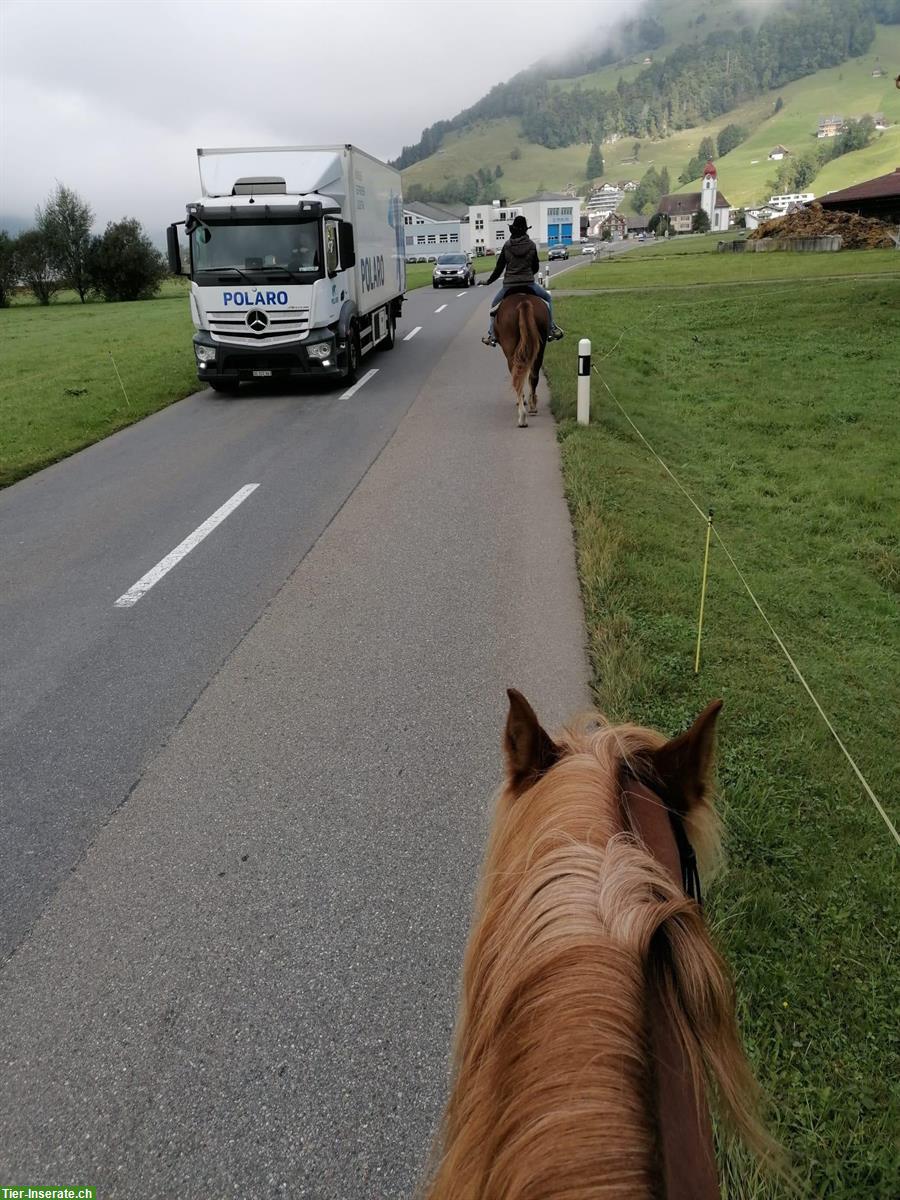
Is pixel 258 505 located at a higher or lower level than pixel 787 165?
lower

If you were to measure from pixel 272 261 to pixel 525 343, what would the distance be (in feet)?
16.8

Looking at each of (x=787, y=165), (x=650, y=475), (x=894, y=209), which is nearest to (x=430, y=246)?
(x=894, y=209)

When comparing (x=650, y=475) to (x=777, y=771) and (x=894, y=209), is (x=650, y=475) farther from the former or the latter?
(x=894, y=209)

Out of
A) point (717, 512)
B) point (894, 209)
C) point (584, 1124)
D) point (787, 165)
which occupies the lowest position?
point (717, 512)

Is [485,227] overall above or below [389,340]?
above

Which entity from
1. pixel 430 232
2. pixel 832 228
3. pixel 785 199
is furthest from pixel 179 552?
pixel 785 199

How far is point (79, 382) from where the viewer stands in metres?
18.8

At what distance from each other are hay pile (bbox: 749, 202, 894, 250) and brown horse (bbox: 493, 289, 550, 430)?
46125 millimetres

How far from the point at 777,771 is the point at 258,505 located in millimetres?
6431

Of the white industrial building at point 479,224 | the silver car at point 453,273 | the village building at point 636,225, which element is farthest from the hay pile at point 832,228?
the village building at point 636,225

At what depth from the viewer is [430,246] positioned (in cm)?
12500

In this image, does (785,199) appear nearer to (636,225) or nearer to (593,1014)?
(636,225)

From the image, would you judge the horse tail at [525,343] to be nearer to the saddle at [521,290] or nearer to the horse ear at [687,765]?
the saddle at [521,290]

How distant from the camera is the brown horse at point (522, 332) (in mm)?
11727
